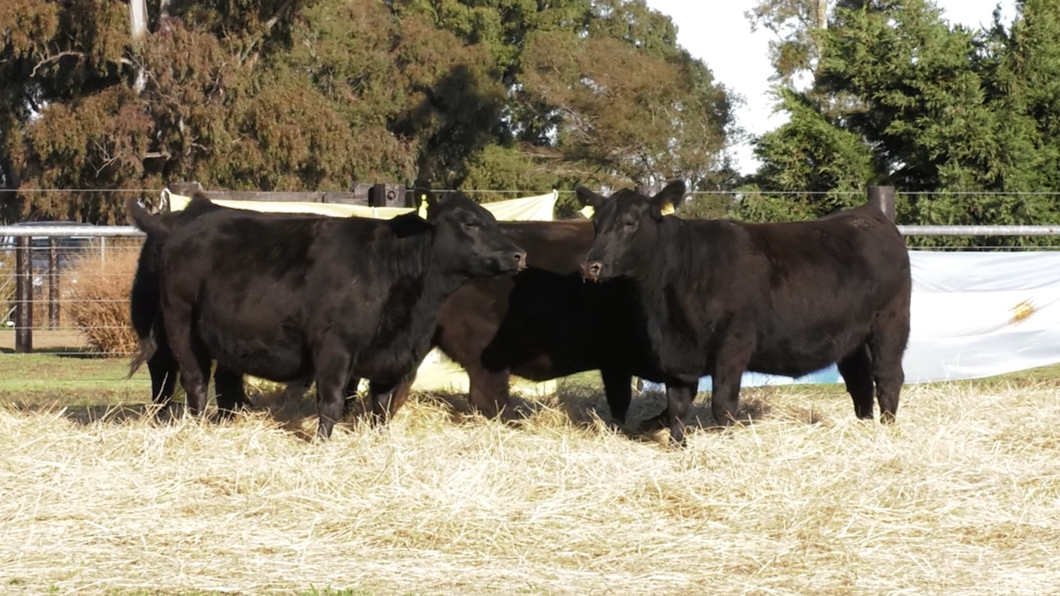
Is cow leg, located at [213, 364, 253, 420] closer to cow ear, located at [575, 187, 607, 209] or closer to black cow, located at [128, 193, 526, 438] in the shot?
black cow, located at [128, 193, 526, 438]

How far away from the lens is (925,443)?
7062 millimetres

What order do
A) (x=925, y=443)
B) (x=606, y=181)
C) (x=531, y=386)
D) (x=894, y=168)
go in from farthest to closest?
(x=606, y=181)
(x=894, y=168)
(x=531, y=386)
(x=925, y=443)

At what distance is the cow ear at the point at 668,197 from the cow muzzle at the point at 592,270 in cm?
61

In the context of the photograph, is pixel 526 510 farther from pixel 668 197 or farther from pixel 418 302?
pixel 668 197

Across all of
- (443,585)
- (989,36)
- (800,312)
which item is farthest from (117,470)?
(989,36)

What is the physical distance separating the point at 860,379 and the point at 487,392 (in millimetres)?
2276

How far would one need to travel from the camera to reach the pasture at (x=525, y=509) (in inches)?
198

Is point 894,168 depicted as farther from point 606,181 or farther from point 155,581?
point 606,181

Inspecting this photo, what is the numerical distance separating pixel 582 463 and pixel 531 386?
378 cm

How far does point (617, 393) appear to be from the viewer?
8.66 meters

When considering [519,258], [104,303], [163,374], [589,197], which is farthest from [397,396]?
[104,303]

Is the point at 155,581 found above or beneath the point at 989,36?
beneath

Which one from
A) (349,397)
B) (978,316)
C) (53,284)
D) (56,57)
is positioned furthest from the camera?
(56,57)

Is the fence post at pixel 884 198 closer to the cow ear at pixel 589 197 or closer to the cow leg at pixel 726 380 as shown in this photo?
the cow ear at pixel 589 197
